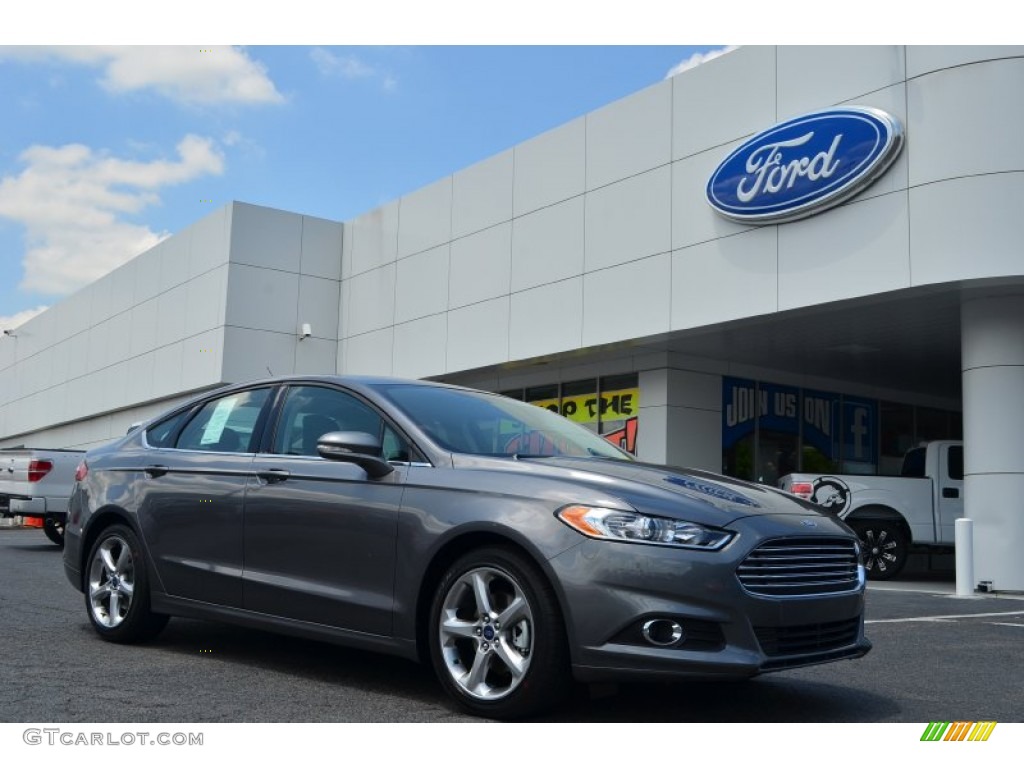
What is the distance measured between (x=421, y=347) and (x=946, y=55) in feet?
40.8

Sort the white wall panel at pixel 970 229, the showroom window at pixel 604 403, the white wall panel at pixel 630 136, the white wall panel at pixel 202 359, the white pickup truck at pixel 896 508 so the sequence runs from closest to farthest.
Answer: the white wall panel at pixel 970 229, the white pickup truck at pixel 896 508, the white wall panel at pixel 630 136, the showroom window at pixel 604 403, the white wall panel at pixel 202 359

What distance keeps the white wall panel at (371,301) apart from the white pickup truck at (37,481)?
29.3 ft

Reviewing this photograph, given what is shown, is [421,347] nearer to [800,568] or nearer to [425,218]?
[425,218]

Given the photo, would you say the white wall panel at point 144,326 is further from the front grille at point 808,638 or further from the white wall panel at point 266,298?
the front grille at point 808,638

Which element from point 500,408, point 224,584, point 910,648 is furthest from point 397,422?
point 910,648

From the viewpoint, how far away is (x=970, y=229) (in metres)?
13.7

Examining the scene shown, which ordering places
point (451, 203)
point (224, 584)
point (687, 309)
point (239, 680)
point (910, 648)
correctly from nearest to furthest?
1. point (239, 680)
2. point (224, 584)
3. point (910, 648)
4. point (687, 309)
5. point (451, 203)

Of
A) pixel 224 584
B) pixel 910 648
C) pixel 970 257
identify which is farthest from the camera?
pixel 970 257

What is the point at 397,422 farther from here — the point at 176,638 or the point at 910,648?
the point at 910,648

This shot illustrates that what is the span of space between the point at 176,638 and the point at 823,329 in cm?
1278

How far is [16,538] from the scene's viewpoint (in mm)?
20812

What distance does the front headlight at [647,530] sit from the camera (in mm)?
4406

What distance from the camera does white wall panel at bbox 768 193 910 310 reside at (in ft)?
47.2
